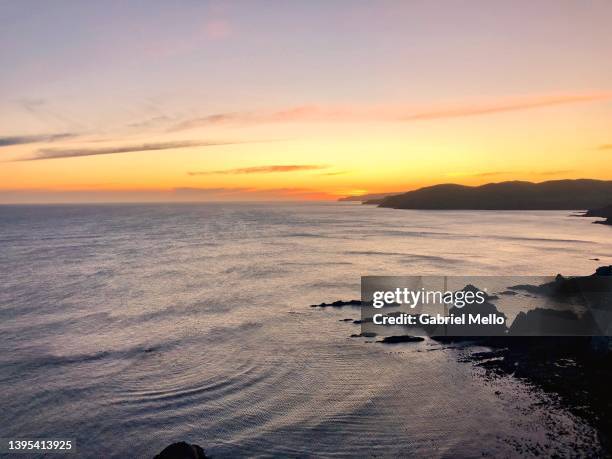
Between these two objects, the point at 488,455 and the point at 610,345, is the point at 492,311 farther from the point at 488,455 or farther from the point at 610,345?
the point at 488,455

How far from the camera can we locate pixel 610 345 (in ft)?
95.0

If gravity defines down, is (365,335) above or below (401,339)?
below

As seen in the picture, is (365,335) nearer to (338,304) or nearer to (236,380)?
(338,304)

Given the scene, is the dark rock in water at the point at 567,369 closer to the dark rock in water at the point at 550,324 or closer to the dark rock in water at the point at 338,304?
the dark rock in water at the point at 550,324

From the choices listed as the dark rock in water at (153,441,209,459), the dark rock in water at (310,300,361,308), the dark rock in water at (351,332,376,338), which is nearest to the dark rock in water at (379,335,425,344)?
the dark rock in water at (351,332,376,338)

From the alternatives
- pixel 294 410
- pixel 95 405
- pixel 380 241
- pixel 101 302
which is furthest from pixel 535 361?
pixel 380 241

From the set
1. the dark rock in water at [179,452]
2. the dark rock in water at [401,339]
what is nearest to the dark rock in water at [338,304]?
the dark rock in water at [401,339]

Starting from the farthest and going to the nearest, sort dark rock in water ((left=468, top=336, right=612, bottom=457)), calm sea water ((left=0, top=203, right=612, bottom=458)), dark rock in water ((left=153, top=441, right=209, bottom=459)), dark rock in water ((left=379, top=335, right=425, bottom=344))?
dark rock in water ((left=379, top=335, right=425, bottom=344)), dark rock in water ((left=468, top=336, right=612, bottom=457)), calm sea water ((left=0, top=203, right=612, bottom=458)), dark rock in water ((left=153, top=441, right=209, bottom=459))

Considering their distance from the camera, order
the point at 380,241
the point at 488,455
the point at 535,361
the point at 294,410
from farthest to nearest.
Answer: the point at 380,241 < the point at 535,361 < the point at 294,410 < the point at 488,455

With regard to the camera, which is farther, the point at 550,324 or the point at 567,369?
the point at 550,324

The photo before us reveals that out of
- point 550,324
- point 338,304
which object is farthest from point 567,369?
point 338,304

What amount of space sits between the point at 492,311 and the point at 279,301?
24461 millimetres

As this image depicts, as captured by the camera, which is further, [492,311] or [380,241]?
[380,241]

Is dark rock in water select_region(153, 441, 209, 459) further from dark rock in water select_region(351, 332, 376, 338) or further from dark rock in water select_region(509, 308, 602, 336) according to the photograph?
dark rock in water select_region(509, 308, 602, 336)
